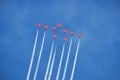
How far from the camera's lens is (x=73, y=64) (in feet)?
53.4

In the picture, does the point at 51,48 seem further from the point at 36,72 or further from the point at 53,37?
the point at 36,72

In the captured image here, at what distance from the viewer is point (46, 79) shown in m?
16.0

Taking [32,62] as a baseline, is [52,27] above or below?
above

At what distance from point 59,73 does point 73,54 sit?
1.34m

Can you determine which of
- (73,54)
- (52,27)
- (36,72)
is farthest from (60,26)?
(36,72)

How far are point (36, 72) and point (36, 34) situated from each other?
7.18 feet

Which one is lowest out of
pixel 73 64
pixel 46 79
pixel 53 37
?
pixel 46 79

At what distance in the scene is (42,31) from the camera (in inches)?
655

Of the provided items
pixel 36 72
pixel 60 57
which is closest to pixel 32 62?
pixel 36 72

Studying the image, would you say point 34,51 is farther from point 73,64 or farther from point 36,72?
point 73,64

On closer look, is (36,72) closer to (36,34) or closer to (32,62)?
(32,62)

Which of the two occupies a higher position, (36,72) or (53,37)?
(53,37)

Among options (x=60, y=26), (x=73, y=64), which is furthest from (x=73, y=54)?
(x=60, y=26)

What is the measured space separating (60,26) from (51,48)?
1353 millimetres
